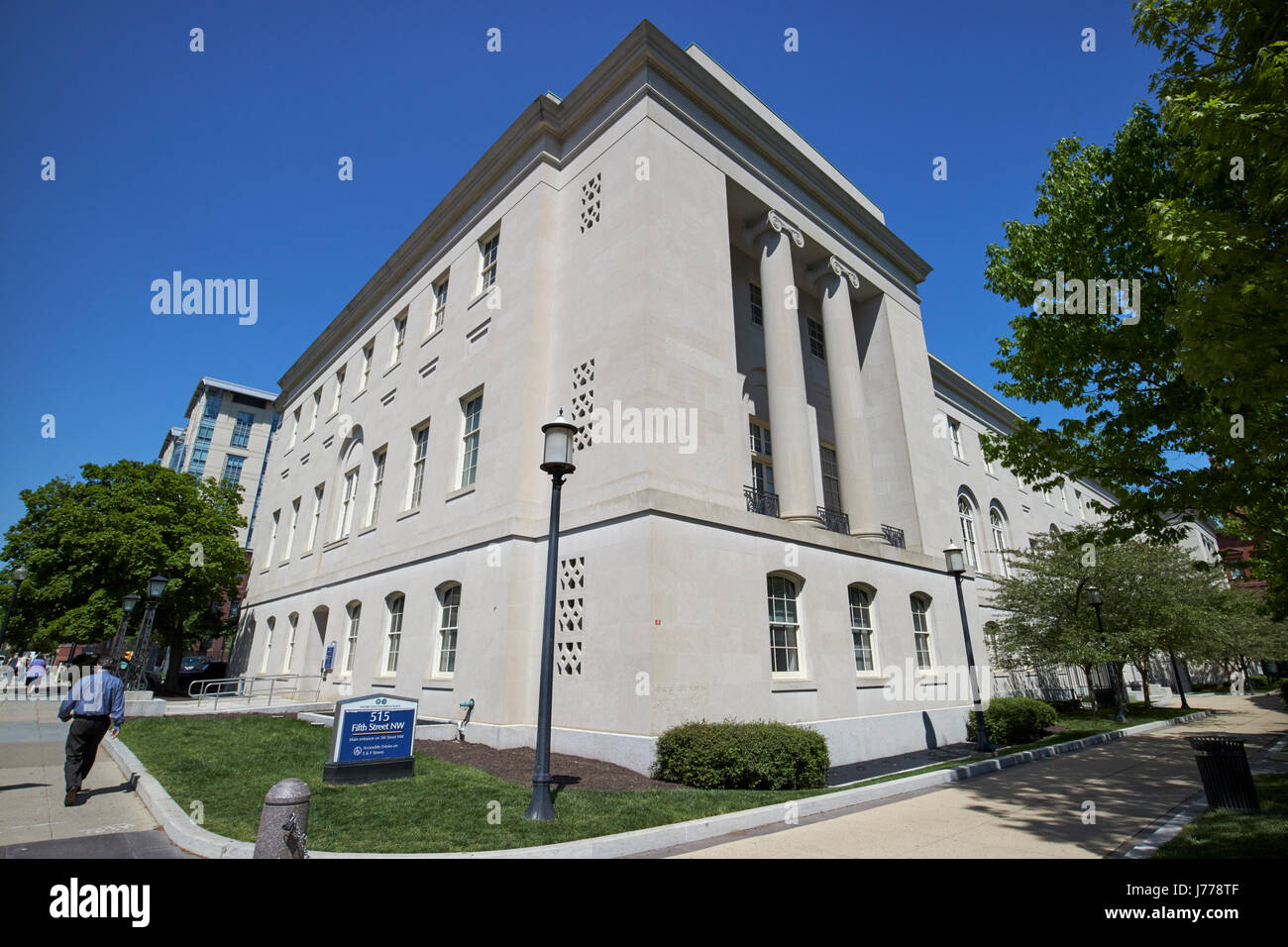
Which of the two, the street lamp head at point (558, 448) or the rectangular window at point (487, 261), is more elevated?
the rectangular window at point (487, 261)

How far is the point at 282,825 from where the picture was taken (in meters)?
4.75

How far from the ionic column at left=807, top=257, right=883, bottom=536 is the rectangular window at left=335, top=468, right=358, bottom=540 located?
18.7m

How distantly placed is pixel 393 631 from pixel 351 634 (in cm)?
362

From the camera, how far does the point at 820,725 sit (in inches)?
530

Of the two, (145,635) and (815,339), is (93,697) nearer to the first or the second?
(145,635)

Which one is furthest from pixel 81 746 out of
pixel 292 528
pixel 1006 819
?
pixel 292 528

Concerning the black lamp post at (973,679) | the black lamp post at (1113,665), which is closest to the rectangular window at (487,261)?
the black lamp post at (973,679)

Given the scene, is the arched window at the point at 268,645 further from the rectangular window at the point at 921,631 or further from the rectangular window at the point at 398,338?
the rectangular window at the point at 921,631

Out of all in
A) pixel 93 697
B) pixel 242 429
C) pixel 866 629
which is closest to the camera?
pixel 93 697

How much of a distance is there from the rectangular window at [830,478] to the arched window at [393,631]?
13.7 metres

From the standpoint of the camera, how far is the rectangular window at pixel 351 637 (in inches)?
808
